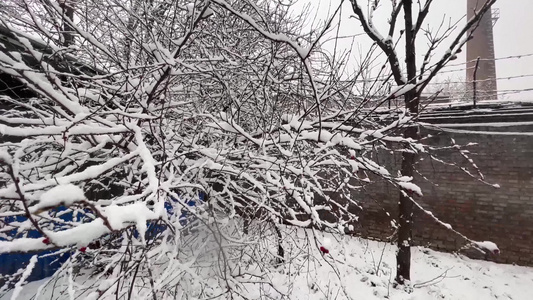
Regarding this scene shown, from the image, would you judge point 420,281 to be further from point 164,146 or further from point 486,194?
point 164,146

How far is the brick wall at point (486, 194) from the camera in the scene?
5.24 m

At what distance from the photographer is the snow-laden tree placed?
4.86 feet

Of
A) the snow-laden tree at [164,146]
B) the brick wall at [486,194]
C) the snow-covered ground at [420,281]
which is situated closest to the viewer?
the snow-laden tree at [164,146]

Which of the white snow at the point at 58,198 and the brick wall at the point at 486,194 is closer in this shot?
the white snow at the point at 58,198

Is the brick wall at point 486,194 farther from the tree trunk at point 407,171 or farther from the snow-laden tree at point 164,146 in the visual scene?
the snow-laden tree at point 164,146

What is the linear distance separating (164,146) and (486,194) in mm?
6273

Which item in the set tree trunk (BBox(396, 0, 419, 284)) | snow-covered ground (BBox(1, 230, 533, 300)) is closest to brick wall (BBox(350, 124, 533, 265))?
snow-covered ground (BBox(1, 230, 533, 300))

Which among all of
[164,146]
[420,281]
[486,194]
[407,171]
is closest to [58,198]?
[164,146]

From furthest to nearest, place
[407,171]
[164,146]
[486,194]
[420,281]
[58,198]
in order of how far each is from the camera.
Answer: [486,194] → [420,281] → [407,171] → [164,146] → [58,198]

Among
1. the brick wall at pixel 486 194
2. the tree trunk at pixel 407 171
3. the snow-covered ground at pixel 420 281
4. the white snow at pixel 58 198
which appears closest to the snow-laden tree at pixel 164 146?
the white snow at pixel 58 198

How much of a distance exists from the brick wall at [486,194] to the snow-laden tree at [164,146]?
9.95ft

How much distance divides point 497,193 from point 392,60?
3920 millimetres

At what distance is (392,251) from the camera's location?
6.08 metres

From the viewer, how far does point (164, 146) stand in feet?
5.65
